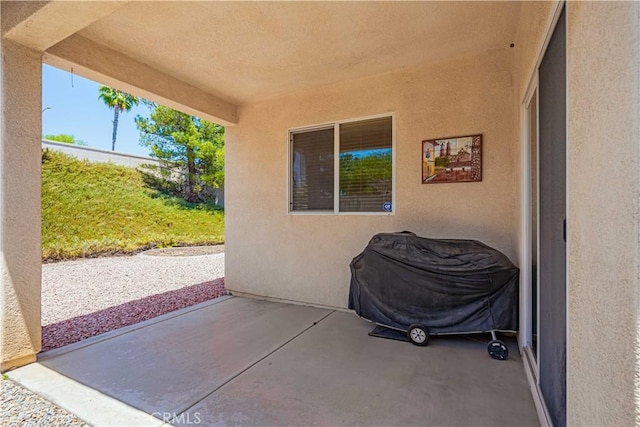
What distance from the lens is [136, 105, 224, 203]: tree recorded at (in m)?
14.5

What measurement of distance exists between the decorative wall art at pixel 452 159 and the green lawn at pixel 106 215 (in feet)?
30.2

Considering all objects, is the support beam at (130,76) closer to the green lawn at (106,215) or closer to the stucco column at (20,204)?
the stucco column at (20,204)

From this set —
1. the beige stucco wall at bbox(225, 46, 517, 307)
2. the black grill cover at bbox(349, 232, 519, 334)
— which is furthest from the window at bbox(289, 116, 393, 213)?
the black grill cover at bbox(349, 232, 519, 334)

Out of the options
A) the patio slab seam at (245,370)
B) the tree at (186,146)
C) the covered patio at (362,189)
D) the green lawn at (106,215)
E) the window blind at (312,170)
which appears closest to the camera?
the covered patio at (362,189)

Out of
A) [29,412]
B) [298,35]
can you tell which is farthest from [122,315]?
[298,35]

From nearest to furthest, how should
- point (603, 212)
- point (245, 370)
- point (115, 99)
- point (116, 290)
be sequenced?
1. point (603, 212)
2. point (245, 370)
3. point (116, 290)
4. point (115, 99)

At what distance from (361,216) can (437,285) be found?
4.76ft

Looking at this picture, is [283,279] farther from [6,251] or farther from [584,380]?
[584,380]

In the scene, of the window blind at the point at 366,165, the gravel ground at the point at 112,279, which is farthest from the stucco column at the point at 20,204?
the window blind at the point at 366,165

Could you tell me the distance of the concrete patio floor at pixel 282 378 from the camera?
2.04 m

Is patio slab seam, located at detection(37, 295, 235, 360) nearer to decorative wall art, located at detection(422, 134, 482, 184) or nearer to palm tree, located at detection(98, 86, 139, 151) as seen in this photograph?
decorative wall art, located at detection(422, 134, 482, 184)

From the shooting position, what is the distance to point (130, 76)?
366cm

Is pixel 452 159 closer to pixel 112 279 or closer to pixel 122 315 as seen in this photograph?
pixel 122 315

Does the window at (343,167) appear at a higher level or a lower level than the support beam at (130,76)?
lower
